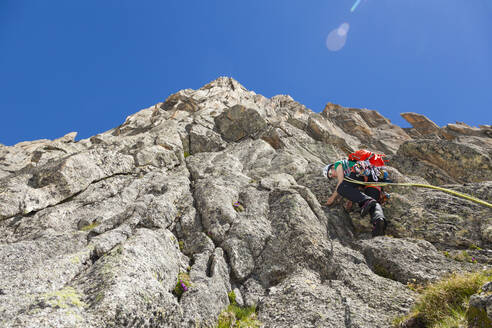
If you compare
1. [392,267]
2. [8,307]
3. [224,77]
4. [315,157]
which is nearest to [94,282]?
[8,307]

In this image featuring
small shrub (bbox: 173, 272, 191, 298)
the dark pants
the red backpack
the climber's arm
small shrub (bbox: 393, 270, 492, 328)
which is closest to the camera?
small shrub (bbox: 393, 270, 492, 328)

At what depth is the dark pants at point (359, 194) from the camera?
39.4 feet

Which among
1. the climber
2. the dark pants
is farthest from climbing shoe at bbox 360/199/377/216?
the dark pants

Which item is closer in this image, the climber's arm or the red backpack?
the climber's arm

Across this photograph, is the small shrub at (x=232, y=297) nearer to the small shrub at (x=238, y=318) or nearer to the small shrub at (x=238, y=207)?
the small shrub at (x=238, y=318)

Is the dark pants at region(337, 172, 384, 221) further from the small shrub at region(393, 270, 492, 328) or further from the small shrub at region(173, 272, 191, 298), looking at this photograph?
the small shrub at region(173, 272, 191, 298)

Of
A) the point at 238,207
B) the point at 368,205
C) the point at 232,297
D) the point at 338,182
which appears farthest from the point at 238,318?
the point at 338,182

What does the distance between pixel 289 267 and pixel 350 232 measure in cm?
467

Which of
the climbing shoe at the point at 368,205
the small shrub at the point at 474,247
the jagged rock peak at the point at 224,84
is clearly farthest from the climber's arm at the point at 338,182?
the jagged rock peak at the point at 224,84

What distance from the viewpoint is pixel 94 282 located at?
609 centimetres

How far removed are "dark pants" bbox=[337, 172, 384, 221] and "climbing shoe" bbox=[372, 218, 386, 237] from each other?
7.2 inches

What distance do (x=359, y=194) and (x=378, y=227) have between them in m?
1.83

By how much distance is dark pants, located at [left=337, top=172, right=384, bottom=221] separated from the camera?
12.0 metres

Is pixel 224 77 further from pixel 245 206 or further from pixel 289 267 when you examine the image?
pixel 289 267
